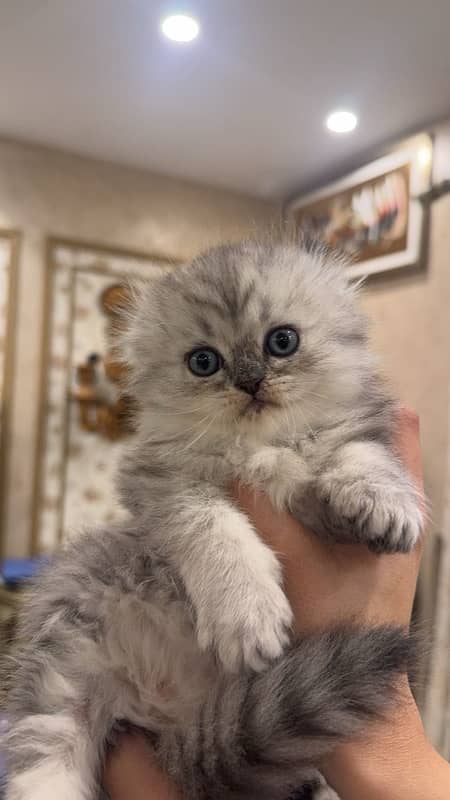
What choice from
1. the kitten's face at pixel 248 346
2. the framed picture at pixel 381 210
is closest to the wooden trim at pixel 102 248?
the framed picture at pixel 381 210

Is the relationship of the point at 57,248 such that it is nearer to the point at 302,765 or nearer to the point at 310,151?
the point at 310,151

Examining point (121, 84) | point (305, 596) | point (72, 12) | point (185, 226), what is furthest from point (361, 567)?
point (185, 226)

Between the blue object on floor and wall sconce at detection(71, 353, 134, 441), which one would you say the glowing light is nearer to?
wall sconce at detection(71, 353, 134, 441)

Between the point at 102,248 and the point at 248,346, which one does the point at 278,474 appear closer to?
the point at 248,346

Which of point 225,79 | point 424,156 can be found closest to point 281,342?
point 225,79

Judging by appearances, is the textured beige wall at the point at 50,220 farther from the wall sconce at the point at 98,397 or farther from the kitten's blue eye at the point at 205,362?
the kitten's blue eye at the point at 205,362

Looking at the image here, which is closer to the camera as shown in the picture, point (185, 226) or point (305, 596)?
point (305, 596)
